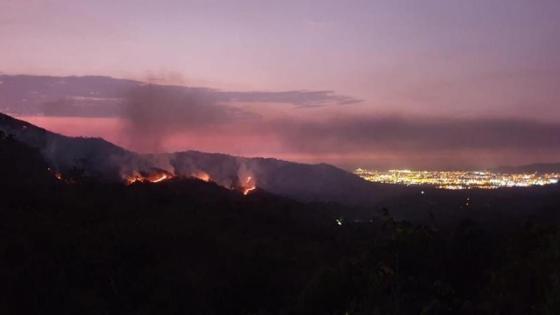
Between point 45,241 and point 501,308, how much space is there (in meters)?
19.5

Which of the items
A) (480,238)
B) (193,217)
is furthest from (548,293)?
(193,217)

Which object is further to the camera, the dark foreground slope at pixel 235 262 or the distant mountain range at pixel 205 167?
the distant mountain range at pixel 205 167

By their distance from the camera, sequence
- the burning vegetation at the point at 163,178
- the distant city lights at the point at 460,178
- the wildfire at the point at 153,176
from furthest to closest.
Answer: the distant city lights at the point at 460,178 → the wildfire at the point at 153,176 → the burning vegetation at the point at 163,178

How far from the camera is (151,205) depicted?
47.1 metres

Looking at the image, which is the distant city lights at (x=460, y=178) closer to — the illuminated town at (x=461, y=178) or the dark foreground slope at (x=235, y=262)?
the illuminated town at (x=461, y=178)

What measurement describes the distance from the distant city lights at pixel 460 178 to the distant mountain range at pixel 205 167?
9.36 meters

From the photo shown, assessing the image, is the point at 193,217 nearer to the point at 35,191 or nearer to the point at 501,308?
the point at 35,191

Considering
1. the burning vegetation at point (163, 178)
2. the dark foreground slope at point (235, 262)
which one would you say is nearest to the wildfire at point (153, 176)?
the burning vegetation at point (163, 178)

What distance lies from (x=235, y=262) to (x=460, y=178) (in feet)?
357

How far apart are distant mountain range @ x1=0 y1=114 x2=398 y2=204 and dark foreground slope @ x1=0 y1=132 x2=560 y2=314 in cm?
2745

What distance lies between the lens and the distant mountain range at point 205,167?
76062 mm

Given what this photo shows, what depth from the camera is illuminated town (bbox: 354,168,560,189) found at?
108 meters

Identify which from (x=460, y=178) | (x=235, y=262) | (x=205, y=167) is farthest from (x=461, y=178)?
(x=235, y=262)

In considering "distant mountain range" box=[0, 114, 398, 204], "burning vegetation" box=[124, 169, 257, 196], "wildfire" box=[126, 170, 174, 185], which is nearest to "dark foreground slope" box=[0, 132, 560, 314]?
"burning vegetation" box=[124, 169, 257, 196]
